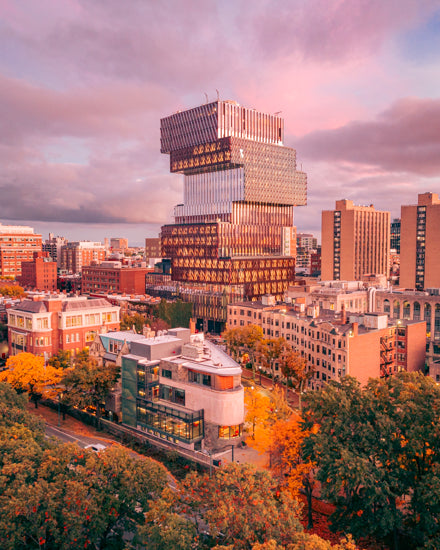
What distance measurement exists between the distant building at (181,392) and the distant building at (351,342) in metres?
27.5

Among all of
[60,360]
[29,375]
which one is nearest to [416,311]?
[60,360]

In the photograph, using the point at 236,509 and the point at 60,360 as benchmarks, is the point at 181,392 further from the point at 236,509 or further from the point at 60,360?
the point at 236,509

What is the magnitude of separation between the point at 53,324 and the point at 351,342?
78.1 metres

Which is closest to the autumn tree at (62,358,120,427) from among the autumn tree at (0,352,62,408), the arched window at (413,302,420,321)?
the autumn tree at (0,352,62,408)

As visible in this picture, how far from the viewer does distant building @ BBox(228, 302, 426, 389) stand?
341 feet

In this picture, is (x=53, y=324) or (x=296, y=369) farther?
(x=53, y=324)

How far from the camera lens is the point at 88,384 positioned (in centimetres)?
9500

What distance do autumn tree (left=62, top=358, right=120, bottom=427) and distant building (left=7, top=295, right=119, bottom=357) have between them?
94.0 ft

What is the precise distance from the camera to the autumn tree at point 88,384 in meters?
94.5

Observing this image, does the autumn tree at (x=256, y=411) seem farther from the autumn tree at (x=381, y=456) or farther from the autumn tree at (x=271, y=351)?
the autumn tree at (x=271, y=351)

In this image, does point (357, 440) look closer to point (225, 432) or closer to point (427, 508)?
point (427, 508)

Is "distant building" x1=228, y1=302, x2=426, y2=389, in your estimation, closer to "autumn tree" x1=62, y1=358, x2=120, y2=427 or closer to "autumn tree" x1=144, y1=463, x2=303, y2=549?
"autumn tree" x1=62, y1=358, x2=120, y2=427

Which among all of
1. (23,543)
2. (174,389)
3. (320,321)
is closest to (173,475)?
(174,389)

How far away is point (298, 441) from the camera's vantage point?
6438 cm
